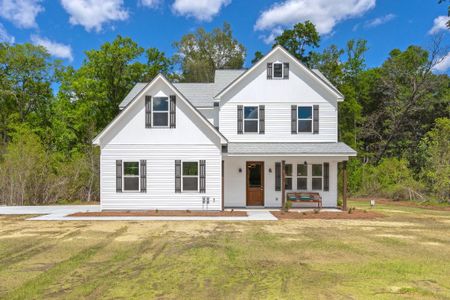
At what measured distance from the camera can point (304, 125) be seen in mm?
18406

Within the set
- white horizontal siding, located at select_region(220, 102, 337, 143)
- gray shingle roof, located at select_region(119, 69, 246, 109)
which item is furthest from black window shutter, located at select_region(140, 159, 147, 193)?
gray shingle roof, located at select_region(119, 69, 246, 109)

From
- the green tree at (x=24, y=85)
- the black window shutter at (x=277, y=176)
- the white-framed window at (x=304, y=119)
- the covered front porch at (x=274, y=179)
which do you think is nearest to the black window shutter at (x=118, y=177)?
the covered front porch at (x=274, y=179)

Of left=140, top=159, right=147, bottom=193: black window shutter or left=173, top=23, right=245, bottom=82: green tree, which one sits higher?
left=173, top=23, right=245, bottom=82: green tree

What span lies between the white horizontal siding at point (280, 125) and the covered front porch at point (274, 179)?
1.57 feet

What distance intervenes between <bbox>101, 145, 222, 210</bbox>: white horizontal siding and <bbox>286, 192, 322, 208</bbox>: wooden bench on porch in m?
3.80

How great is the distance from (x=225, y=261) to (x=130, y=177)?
9924 mm

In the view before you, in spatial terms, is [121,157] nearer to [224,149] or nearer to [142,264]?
→ [224,149]

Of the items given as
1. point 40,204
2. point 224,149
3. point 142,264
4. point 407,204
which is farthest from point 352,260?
point 40,204

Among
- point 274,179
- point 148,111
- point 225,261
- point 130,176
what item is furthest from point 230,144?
point 225,261

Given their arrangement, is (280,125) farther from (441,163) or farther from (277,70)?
(441,163)

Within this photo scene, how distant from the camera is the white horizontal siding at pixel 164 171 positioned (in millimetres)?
16500

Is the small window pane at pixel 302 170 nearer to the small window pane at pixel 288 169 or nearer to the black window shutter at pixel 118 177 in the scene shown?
the small window pane at pixel 288 169

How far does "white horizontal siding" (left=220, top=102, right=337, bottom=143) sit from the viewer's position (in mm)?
18312

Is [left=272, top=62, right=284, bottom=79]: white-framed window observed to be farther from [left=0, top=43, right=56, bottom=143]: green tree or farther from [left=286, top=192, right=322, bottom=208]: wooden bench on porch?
[left=0, top=43, right=56, bottom=143]: green tree
